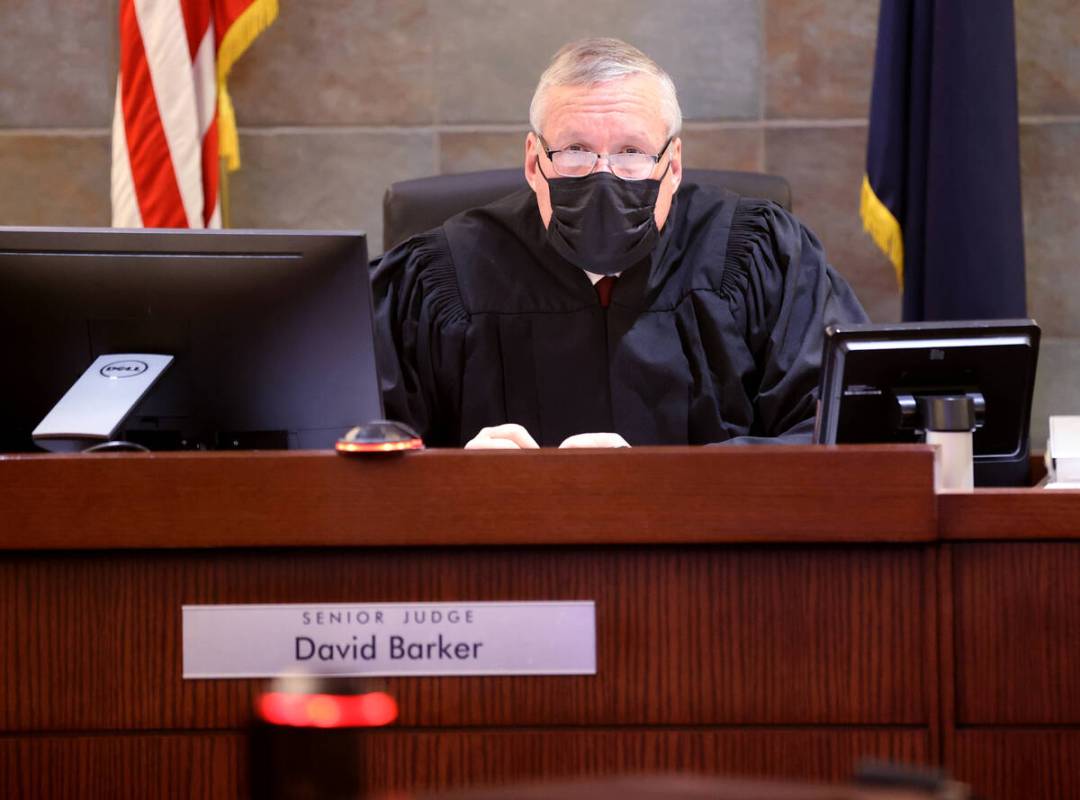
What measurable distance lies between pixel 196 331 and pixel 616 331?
3.44ft

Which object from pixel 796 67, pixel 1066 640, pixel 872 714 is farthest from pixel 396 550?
pixel 796 67

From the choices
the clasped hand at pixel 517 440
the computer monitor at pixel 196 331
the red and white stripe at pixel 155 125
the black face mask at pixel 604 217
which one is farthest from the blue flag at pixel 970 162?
the computer monitor at pixel 196 331

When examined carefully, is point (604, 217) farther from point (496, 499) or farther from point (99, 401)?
point (496, 499)

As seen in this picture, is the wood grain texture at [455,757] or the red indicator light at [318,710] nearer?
the red indicator light at [318,710]

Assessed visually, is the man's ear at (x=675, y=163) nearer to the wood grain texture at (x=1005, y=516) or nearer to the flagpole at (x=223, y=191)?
the wood grain texture at (x=1005, y=516)

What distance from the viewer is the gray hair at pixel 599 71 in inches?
98.3

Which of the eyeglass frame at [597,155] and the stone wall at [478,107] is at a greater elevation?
the stone wall at [478,107]

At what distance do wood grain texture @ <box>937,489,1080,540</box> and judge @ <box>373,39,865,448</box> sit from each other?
112cm

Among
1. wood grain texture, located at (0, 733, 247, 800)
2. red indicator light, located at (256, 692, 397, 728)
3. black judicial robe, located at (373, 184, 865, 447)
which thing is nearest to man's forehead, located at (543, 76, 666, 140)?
black judicial robe, located at (373, 184, 865, 447)

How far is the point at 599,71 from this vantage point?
2.49 metres

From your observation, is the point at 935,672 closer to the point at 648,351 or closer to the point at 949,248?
the point at 648,351

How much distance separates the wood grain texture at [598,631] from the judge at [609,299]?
46.3 inches

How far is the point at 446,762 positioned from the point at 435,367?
55.5 inches

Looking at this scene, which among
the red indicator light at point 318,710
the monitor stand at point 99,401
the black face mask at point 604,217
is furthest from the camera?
the black face mask at point 604,217
